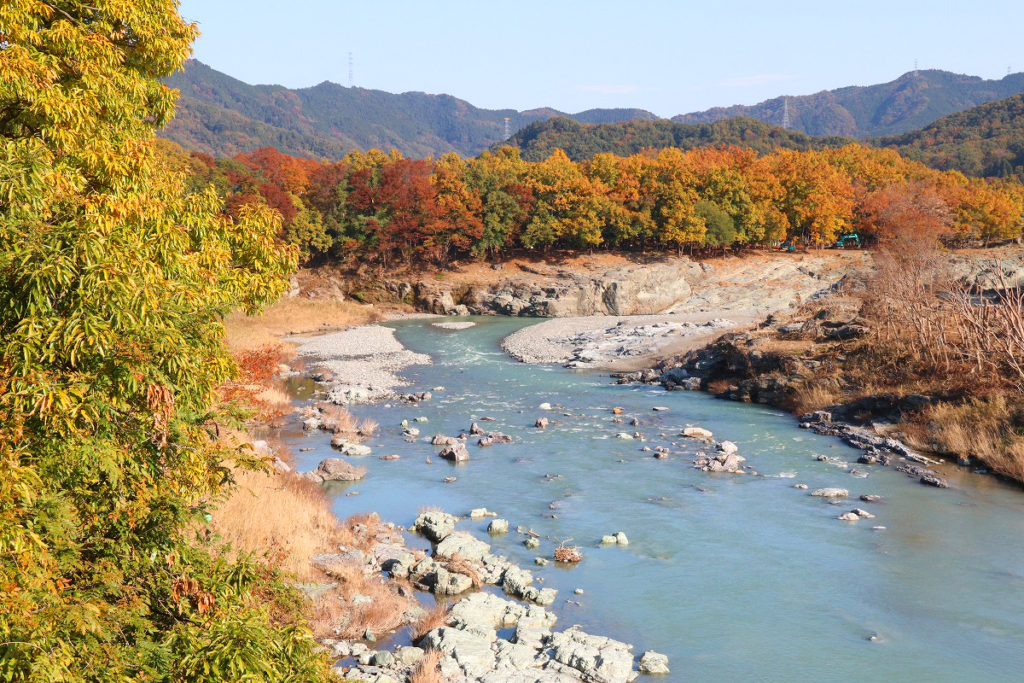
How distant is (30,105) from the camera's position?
32.5ft

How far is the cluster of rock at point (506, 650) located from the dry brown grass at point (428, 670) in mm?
90

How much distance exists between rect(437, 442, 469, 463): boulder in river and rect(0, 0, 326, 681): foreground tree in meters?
14.6

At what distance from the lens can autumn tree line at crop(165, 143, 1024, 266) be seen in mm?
83438

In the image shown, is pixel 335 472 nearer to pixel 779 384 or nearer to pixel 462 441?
pixel 462 441

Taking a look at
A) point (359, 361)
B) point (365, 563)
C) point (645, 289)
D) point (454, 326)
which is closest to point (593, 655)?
point (365, 563)

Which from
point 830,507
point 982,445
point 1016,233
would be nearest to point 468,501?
point 830,507

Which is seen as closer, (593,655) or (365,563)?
(593,655)

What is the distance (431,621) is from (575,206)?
7527 centimetres

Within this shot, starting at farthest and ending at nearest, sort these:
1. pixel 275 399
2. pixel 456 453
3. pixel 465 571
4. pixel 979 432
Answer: pixel 275 399 < pixel 456 453 < pixel 979 432 < pixel 465 571

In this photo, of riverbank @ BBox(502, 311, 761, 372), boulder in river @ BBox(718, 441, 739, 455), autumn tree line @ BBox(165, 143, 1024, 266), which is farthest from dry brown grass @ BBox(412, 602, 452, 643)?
autumn tree line @ BBox(165, 143, 1024, 266)

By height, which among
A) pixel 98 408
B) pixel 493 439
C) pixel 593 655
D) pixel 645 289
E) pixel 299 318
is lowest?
pixel 299 318

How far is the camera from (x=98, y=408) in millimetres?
7559

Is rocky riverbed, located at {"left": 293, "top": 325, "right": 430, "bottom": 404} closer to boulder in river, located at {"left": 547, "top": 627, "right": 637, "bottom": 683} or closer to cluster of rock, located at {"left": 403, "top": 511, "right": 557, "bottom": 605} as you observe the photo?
cluster of rock, located at {"left": 403, "top": 511, "right": 557, "bottom": 605}

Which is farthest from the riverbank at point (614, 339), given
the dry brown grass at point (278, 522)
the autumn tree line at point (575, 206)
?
the dry brown grass at point (278, 522)
